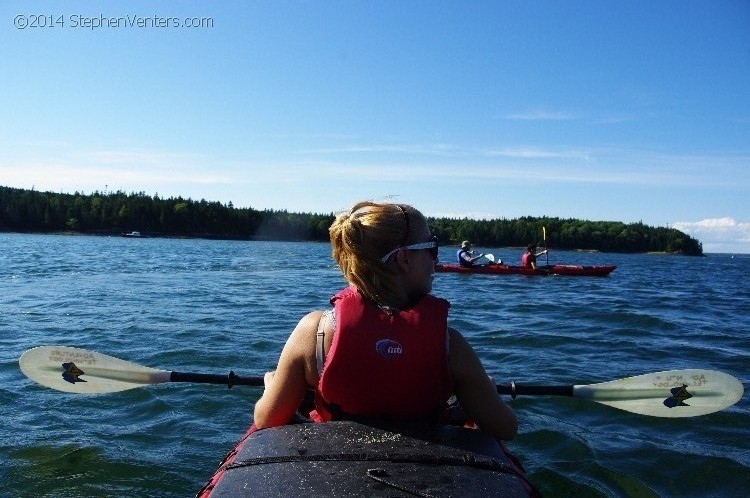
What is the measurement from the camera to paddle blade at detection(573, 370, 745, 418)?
470cm

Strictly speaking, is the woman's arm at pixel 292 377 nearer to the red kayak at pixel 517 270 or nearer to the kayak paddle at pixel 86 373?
the kayak paddle at pixel 86 373

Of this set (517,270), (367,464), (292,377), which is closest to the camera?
(367,464)

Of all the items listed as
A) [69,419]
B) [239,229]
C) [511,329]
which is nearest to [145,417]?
[69,419]

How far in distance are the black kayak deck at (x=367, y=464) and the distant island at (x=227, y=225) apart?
3876 inches

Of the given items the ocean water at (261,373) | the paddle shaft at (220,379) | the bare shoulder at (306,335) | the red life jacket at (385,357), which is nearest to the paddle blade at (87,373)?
the paddle shaft at (220,379)

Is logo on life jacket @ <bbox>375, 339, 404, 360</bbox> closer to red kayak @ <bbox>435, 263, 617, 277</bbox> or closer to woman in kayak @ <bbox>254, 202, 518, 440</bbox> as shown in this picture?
woman in kayak @ <bbox>254, 202, 518, 440</bbox>

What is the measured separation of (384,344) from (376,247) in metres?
0.44

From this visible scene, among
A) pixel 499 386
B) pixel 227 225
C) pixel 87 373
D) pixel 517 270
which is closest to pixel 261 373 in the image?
pixel 87 373

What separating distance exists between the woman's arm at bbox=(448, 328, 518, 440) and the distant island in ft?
322

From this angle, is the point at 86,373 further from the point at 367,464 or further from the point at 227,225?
the point at 227,225

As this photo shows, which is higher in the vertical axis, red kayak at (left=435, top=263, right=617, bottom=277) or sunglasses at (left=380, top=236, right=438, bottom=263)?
sunglasses at (left=380, top=236, right=438, bottom=263)

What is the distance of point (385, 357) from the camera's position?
9.20ft

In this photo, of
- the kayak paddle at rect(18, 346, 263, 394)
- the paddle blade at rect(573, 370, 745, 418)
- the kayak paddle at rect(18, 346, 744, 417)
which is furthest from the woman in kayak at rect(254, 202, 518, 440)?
the kayak paddle at rect(18, 346, 263, 394)

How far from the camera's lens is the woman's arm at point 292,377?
9.71ft
